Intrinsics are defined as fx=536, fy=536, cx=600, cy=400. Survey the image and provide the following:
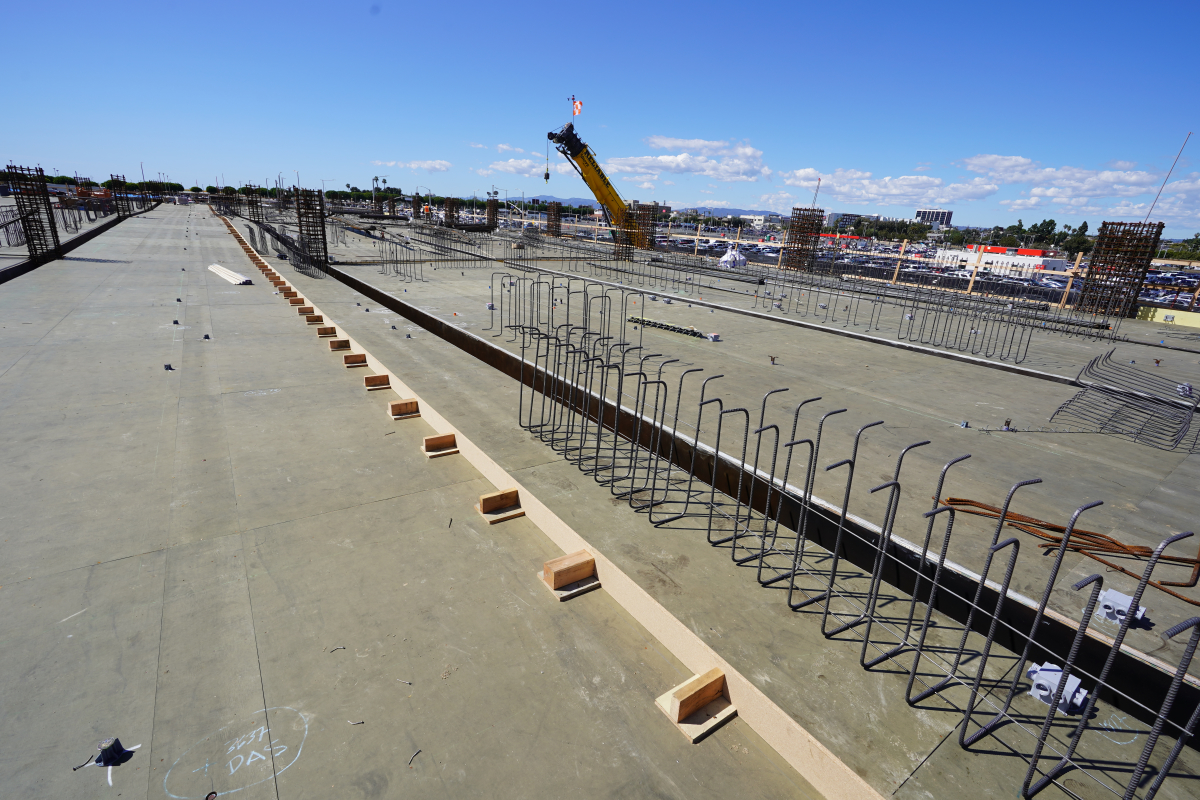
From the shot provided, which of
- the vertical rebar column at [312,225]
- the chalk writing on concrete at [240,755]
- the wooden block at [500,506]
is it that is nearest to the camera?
the chalk writing on concrete at [240,755]

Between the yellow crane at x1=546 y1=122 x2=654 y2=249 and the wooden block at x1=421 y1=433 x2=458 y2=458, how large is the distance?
3048 centimetres

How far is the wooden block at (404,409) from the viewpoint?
9828 millimetres

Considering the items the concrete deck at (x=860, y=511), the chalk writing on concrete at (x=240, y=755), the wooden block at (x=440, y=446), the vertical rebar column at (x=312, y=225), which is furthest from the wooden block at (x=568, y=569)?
the vertical rebar column at (x=312, y=225)

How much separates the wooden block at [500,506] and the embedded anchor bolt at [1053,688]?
210 inches

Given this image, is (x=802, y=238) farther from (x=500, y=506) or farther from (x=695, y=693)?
(x=695, y=693)

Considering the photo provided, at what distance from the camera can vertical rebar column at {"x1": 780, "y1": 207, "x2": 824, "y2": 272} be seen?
35688mm

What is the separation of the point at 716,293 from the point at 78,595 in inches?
988

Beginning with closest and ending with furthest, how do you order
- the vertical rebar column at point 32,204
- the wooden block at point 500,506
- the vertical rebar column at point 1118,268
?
the wooden block at point 500,506
the vertical rebar column at point 1118,268
the vertical rebar column at point 32,204

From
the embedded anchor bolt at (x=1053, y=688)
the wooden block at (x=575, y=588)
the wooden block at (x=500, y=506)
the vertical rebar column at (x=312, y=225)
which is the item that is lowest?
the wooden block at (x=575, y=588)

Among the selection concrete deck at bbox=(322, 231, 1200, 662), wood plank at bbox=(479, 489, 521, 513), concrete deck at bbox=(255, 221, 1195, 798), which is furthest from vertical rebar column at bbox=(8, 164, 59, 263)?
wood plank at bbox=(479, 489, 521, 513)

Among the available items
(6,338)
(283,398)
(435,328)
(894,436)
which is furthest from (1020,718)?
(6,338)

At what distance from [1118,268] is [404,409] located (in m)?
31.3

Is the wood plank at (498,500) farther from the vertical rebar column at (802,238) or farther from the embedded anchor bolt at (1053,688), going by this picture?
the vertical rebar column at (802,238)

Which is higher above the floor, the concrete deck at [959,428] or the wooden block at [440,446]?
the concrete deck at [959,428]
